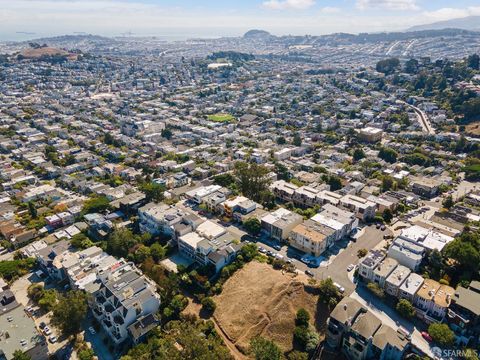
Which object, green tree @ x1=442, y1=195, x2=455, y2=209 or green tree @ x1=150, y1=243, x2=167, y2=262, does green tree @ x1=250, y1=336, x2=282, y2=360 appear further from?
green tree @ x1=442, y1=195, x2=455, y2=209

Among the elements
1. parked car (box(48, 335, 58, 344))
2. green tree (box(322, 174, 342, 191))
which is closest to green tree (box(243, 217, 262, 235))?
green tree (box(322, 174, 342, 191))

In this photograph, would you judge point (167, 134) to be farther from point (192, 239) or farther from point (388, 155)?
point (388, 155)

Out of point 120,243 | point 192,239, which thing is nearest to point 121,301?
point 120,243

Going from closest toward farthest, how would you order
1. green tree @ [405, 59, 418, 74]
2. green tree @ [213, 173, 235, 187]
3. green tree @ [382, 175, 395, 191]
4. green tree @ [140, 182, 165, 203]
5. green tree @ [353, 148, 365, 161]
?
green tree @ [140, 182, 165, 203], green tree @ [382, 175, 395, 191], green tree @ [213, 173, 235, 187], green tree @ [353, 148, 365, 161], green tree @ [405, 59, 418, 74]

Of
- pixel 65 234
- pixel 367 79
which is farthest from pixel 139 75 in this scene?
pixel 65 234

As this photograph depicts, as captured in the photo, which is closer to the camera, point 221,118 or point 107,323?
point 107,323

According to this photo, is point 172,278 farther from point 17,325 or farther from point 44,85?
point 44,85
